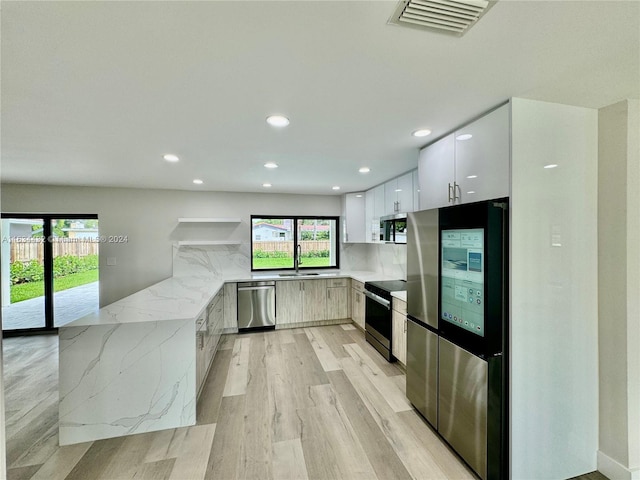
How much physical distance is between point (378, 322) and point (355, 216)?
1.87m

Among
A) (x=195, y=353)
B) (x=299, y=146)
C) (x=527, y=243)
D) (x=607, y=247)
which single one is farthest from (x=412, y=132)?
(x=195, y=353)

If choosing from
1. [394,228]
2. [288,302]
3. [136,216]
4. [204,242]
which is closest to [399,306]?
[394,228]

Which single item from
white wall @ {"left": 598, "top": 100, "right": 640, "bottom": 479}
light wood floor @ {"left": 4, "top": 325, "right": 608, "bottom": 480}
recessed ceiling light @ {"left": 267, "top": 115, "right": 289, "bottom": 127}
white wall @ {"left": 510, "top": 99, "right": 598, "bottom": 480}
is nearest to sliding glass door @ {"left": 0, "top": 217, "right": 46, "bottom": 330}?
light wood floor @ {"left": 4, "top": 325, "right": 608, "bottom": 480}

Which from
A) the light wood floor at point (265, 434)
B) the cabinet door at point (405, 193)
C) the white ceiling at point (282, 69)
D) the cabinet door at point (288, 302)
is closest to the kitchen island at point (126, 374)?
the light wood floor at point (265, 434)

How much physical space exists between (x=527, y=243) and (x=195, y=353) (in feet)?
8.49

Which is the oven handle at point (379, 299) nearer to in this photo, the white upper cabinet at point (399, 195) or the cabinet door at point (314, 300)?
the cabinet door at point (314, 300)

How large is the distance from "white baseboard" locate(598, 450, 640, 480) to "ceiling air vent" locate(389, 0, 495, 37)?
2.66m

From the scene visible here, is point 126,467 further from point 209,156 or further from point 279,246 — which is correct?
point 279,246

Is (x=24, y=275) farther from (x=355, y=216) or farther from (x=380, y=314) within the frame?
(x=380, y=314)

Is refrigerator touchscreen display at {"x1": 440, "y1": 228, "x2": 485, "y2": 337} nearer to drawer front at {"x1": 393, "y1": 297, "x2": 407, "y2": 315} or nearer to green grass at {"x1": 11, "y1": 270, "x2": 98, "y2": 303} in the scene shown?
drawer front at {"x1": 393, "y1": 297, "x2": 407, "y2": 315}

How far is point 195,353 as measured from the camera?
101 inches

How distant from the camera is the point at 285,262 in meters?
5.43

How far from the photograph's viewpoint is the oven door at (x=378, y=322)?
358 cm

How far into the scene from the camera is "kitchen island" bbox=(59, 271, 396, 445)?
2.29 meters
